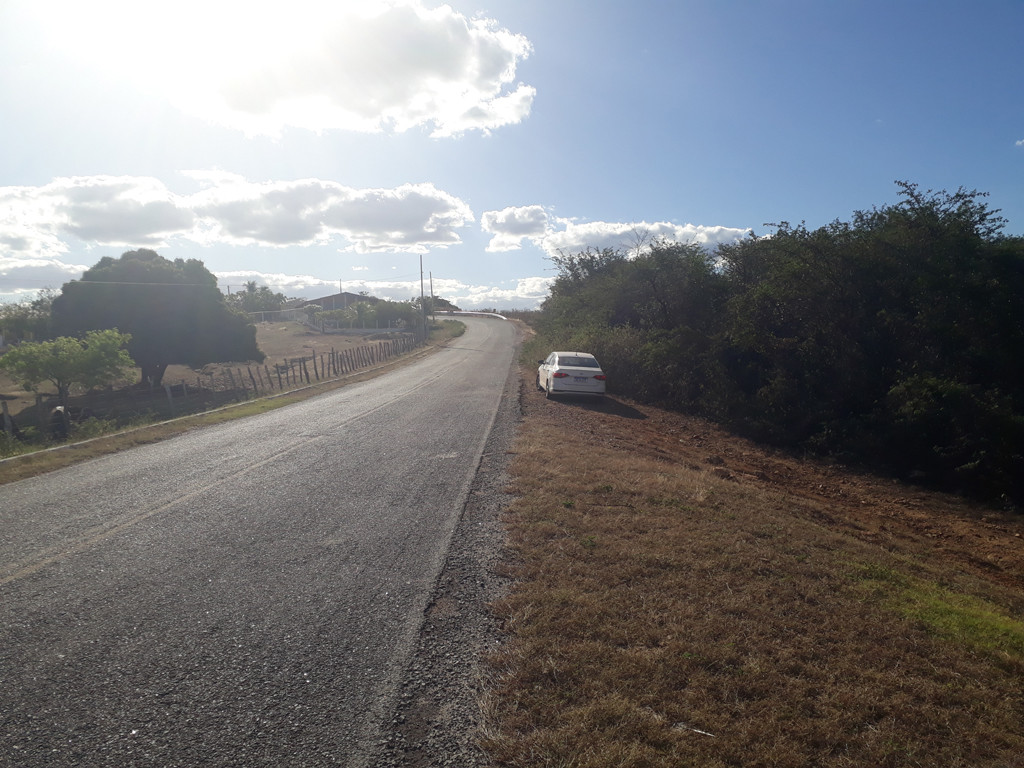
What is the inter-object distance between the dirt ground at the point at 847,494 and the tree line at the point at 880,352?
0.83 metres

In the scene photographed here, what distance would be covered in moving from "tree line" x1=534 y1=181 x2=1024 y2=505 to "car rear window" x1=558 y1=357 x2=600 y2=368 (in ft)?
7.52

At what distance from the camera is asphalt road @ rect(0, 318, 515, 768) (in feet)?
10.3

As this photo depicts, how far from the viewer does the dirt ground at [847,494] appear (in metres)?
→ 8.62

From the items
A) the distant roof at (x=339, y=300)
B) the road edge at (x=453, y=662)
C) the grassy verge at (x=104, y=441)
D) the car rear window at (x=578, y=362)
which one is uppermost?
the distant roof at (x=339, y=300)

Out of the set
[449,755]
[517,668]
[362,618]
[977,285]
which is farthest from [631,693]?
[977,285]

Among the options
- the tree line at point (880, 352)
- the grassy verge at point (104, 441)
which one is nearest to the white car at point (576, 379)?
the tree line at point (880, 352)

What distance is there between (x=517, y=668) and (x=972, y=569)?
7.06m

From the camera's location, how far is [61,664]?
3.77 meters

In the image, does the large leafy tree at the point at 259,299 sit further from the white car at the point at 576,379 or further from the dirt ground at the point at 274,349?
the white car at the point at 576,379

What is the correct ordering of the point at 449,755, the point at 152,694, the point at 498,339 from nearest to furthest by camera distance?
the point at 449,755 < the point at 152,694 < the point at 498,339

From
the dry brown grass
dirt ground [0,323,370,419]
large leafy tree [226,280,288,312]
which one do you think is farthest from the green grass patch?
large leafy tree [226,280,288,312]

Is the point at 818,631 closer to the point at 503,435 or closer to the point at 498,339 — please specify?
the point at 503,435

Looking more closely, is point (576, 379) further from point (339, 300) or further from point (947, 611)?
point (339, 300)

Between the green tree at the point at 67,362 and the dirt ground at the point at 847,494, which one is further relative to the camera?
the green tree at the point at 67,362
